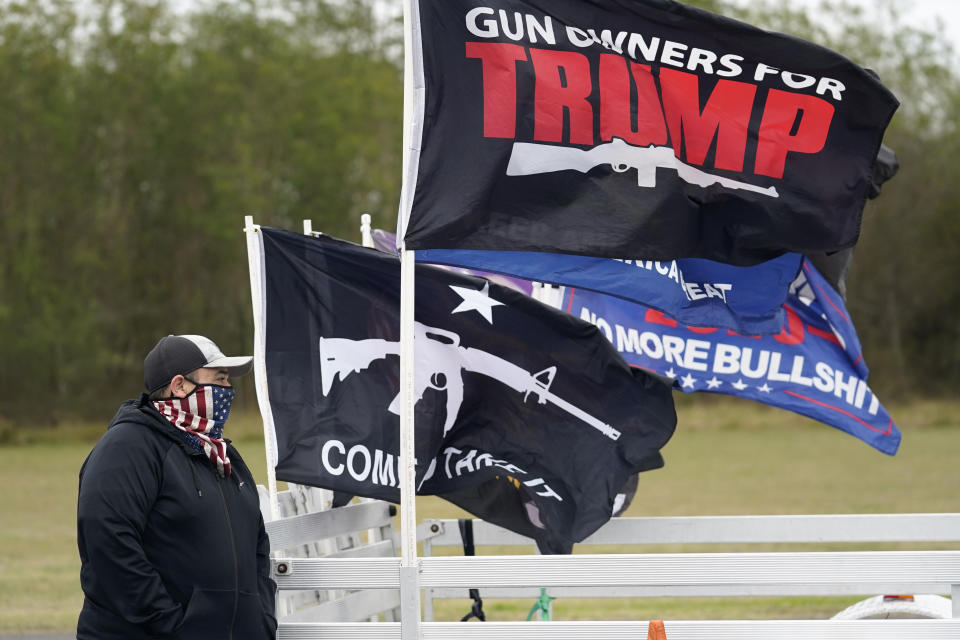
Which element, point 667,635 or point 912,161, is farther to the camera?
point 912,161

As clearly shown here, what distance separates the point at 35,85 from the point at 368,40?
14199mm

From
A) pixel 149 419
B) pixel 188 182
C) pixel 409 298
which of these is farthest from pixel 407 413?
pixel 188 182

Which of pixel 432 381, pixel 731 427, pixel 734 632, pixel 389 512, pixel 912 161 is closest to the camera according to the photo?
pixel 734 632

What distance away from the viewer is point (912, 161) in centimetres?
5197

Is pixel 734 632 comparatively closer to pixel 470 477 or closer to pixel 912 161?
pixel 470 477

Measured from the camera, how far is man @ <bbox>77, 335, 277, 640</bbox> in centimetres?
428

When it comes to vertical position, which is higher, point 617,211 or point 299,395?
point 617,211

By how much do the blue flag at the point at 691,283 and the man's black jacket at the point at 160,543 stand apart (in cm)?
233

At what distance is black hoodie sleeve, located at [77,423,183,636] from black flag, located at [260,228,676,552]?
1.76 m

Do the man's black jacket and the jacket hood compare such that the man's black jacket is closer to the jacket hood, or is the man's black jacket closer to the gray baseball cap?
the jacket hood

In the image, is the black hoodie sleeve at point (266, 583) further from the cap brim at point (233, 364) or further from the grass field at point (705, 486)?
the grass field at point (705, 486)

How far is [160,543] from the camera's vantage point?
14.6 feet

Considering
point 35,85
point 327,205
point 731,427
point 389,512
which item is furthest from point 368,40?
point 389,512

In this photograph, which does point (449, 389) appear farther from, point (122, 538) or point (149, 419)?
point (122, 538)
